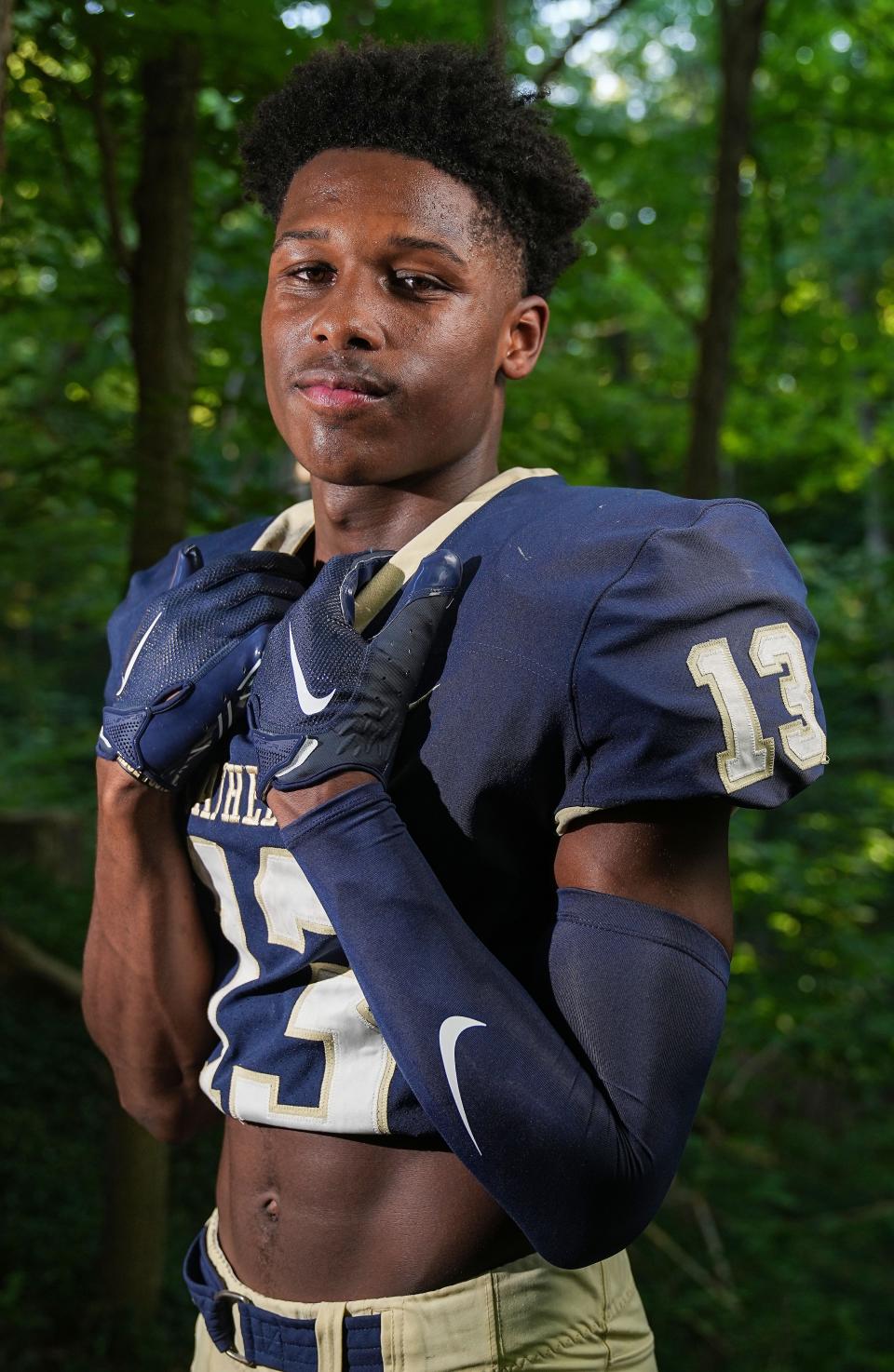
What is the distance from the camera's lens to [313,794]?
4.27 ft

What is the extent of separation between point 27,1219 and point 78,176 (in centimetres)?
420

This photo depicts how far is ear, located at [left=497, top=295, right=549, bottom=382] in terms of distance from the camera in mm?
1664

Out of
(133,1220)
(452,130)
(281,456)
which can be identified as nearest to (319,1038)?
(452,130)

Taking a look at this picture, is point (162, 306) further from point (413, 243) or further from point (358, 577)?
point (358, 577)

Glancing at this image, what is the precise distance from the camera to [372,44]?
1.72 meters

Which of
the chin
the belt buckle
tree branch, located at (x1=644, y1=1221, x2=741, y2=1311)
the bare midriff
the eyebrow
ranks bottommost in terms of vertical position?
tree branch, located at (x1=644, y1=1221, x2=741, y2=1311)

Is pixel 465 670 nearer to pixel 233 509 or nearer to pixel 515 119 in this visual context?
pixel 515 119

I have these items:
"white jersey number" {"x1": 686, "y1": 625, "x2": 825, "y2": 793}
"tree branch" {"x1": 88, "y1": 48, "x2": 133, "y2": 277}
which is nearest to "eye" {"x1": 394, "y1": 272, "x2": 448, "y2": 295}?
"white jersey number" {"x1": 686, "y1": 625, "x2": 825, "y2": 793}

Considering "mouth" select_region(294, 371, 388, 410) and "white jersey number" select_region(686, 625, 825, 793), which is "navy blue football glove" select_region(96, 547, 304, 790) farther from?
"white jersey number" select_region(686, 625, 825, 793)

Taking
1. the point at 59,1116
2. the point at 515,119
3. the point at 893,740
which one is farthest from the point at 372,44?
A: the point at 893,740

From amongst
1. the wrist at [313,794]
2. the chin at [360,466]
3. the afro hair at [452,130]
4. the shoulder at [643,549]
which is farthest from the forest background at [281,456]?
the wrist at [313,794]

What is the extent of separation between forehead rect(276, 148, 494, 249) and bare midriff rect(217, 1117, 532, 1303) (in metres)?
1.10

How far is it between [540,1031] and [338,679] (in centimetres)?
42

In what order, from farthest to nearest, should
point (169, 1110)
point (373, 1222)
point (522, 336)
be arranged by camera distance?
point (169, 1110) < point (522, 336) < point (373, 1222)
